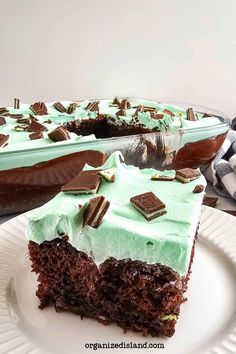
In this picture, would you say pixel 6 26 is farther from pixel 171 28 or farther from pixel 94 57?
pixel 171 28

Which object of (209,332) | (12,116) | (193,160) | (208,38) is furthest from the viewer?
(208,38)

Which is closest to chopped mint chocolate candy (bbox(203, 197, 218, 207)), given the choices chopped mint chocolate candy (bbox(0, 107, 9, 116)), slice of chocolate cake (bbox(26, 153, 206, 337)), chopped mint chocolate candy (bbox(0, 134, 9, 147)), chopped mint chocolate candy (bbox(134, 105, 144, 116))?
slice of chocolate cake (bbox(26, 153, 206, 337))

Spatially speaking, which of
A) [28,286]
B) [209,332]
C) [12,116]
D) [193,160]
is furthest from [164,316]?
[12,116]

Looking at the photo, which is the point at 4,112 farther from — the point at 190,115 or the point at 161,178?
the point at 161,178

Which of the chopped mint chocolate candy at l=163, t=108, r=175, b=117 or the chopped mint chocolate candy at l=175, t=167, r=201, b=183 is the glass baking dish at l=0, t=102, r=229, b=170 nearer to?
the chopped mint chocolate candy at l=163, t=108, r=175, b=117

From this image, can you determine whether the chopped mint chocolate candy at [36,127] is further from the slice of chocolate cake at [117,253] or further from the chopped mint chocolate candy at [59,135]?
the slice of chocolate cake at [117,253]

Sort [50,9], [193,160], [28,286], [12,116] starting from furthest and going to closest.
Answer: [50,9] → [12,116] → [193,160] → [28,286]

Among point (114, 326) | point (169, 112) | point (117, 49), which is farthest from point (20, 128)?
point (114, 326)
